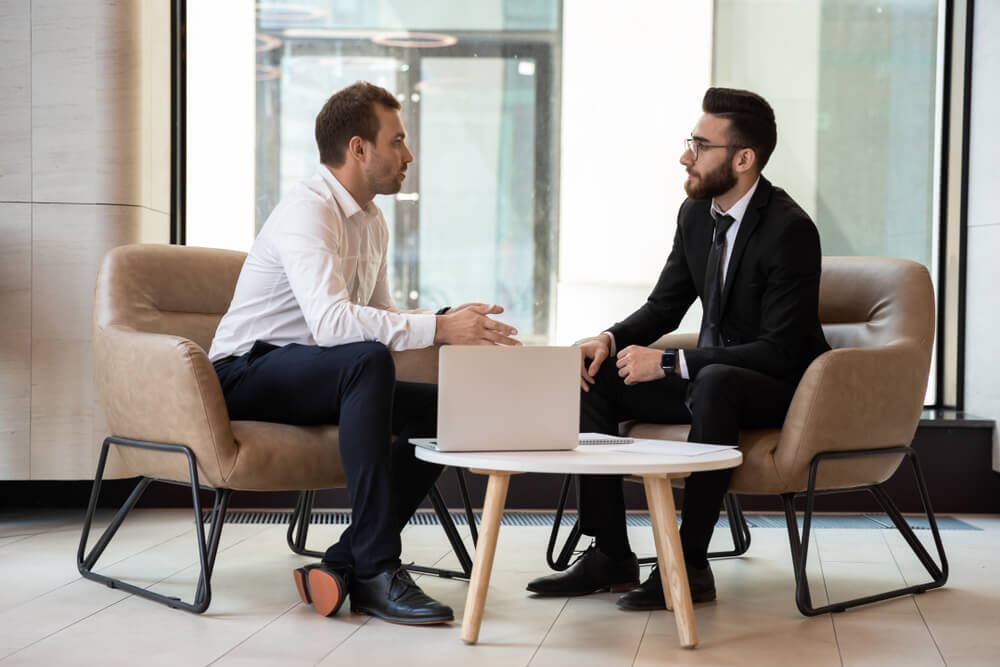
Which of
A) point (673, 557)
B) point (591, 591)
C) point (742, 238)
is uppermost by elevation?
point (742, 238)

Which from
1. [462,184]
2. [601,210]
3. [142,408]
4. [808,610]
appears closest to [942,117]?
[601,210]

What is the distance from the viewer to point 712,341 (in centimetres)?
267

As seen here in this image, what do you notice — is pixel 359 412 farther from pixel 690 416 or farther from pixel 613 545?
pixel 690 416

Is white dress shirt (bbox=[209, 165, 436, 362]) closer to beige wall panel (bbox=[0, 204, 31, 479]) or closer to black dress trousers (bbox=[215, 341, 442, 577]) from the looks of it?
black dress trousers (bbox=[215, 341, 442, 577])

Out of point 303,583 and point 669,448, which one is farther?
point 303,583

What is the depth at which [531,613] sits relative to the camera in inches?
91.0

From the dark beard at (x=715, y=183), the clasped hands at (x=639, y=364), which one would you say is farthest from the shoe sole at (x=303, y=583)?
the dark beard at (x=715, y=183)

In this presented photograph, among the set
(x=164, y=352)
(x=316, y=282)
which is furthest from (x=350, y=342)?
(x=164, y=352)

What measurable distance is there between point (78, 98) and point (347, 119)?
1.26 meters

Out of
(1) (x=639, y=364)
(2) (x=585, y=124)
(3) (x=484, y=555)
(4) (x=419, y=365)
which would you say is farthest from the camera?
(2) (x=585, y=124)

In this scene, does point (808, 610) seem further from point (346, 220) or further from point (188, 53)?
point (188, 53)

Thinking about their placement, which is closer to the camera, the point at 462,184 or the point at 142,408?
the point at 142,408

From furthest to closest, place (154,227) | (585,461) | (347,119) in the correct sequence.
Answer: (154,227) < (347,119) < (585,461)

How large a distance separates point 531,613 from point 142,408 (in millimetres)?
985
